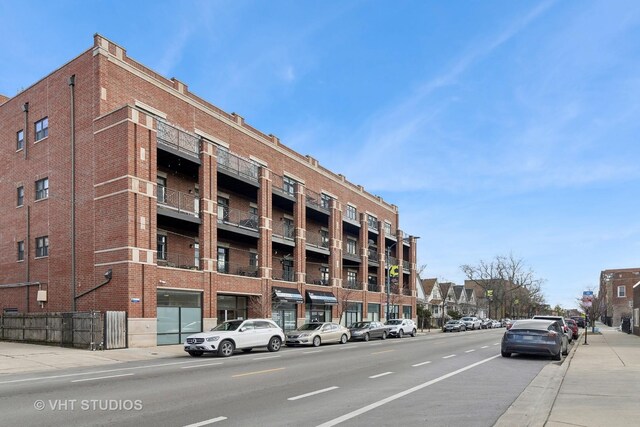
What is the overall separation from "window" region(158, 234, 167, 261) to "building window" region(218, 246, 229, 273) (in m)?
4.35

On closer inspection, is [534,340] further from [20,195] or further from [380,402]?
[20,195]

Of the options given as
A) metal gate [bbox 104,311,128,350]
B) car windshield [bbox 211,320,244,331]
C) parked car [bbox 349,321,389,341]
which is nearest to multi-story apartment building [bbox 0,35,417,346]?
metal gate [bbox 104,311,128,350]

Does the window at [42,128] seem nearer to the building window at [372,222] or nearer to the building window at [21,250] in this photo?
the building window at [21,250]

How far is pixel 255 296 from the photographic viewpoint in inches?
1302

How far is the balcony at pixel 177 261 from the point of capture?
91.0ft

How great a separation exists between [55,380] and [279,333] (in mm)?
10981

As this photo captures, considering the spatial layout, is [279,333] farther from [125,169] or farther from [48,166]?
[48,166]

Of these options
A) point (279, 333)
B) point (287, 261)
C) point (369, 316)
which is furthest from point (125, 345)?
point (369, 316)

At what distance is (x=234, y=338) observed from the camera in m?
20.6

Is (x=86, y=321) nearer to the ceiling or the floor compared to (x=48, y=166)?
nearer to the floor

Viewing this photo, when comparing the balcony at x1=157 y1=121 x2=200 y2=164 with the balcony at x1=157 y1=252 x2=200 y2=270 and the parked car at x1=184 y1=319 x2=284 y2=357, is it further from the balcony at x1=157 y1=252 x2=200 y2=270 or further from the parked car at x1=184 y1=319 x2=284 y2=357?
the parked car at x1=184 y1=319 x2=284 y2=357

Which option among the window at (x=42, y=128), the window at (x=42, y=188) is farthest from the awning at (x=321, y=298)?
the window at (x=42, y=128)

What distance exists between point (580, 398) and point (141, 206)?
67.5 feet

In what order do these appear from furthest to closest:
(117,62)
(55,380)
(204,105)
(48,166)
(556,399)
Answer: (204,105)
(48,166)
(117,62)
(55,380)
(556,399)
